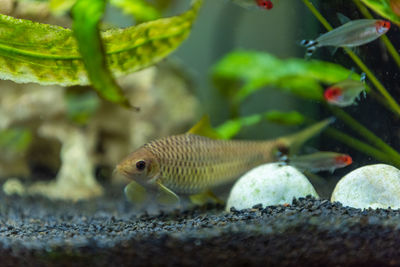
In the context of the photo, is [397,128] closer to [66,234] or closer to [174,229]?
[174,229]

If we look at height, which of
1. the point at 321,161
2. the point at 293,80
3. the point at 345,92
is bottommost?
the point at 321,161

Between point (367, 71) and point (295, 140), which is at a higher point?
point (367, 71)

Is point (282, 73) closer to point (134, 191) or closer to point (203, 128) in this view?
point (203, 128)

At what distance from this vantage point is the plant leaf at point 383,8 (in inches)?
104

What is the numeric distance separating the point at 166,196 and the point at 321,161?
1307 millimetres

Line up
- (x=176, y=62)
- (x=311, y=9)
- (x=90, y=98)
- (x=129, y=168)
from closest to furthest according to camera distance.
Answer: (x=129, y=168) → (x=311, y=9) → (x=90, y=98) → (x=176, y=62)

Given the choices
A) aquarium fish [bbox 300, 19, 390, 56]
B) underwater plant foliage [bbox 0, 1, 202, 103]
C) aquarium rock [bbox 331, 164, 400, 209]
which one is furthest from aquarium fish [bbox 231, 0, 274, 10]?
aquarium rock [bbox 331, 164, 400, 209]

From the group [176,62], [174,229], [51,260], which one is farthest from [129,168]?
[176,62]

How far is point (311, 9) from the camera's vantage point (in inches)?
115

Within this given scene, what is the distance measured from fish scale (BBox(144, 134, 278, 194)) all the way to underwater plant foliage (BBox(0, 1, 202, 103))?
0.61m

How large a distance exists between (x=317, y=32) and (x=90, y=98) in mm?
3341

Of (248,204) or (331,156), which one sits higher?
(331,156)

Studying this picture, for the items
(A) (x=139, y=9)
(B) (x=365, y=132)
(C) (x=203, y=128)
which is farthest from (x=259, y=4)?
(A) (x=139, y=9)

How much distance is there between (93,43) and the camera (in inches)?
94.4
